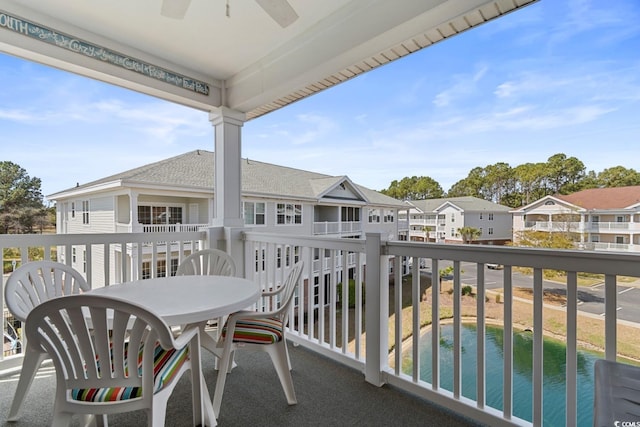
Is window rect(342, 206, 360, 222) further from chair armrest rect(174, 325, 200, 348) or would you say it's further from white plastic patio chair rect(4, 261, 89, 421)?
white plastic patio chair rect(4, 261, 89, 421)

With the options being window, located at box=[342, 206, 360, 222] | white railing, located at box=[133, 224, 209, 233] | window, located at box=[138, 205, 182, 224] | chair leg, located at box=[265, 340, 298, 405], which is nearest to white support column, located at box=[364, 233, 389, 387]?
chair leg, located at box=[265, 340, 298, 405]

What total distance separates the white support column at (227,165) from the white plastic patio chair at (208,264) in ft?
2.26

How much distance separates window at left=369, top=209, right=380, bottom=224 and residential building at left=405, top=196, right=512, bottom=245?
1.80ft

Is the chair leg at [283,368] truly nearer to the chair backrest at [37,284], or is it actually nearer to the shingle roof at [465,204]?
the chair backrest at [37,284]

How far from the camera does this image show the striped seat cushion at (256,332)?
183 cm

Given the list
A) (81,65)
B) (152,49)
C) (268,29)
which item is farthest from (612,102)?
(81,65)

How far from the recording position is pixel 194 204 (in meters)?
5.67

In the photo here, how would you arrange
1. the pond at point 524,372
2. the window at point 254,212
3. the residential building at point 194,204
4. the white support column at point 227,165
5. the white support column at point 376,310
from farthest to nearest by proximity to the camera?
the window at point 254,212 < the residential building at point 194,204 < the white support column at point 227,165 < the white support column at point 376,310 < the pond at point 524,372

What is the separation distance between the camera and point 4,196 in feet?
8.99

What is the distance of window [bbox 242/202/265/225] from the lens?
20.2ft

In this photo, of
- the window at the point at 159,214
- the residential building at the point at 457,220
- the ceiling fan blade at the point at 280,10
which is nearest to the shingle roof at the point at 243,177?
the window at the point at 159,214

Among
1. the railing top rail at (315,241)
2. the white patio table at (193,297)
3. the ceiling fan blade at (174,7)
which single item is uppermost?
the ceiling fan blade at (174,7)

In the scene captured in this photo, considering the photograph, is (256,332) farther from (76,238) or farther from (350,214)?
(350,214)

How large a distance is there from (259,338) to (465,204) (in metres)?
1.70
